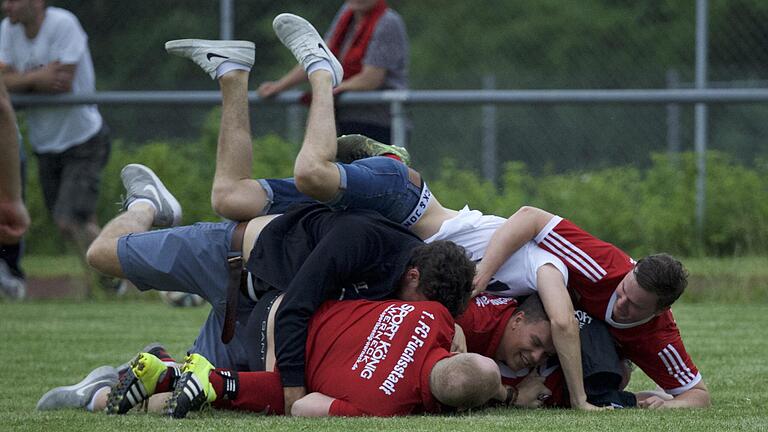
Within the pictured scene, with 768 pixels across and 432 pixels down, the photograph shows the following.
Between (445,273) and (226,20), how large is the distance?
555 cm

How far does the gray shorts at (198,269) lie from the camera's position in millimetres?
5359

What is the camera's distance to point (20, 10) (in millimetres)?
9094

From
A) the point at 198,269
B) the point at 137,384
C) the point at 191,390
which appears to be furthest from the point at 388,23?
the point at 191,390

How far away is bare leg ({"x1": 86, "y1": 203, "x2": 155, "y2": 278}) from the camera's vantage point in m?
5.75

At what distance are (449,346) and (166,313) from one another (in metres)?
4.08

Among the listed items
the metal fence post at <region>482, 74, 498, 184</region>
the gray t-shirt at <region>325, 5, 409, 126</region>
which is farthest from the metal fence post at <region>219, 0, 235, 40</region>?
the metal fence post at <region>482, 74, 498, 184</region>

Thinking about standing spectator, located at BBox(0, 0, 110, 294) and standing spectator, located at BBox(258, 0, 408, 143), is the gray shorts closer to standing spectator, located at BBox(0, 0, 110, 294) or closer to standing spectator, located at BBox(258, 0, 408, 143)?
standing spectator, located at BBox(258, 0, 408, 143)

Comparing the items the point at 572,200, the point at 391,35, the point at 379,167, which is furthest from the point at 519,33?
the point at 379,167

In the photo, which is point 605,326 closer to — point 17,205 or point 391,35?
point 17,205

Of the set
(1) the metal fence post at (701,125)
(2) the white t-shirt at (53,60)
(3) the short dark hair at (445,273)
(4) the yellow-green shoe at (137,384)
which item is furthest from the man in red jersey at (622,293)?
(2) the white t-shirt at (53,60)

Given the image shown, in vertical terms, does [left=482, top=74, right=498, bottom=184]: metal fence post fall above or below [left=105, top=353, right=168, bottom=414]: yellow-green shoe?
above

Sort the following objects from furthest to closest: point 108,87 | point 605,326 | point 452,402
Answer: point 108,87 < point 605,326 < point 452,402

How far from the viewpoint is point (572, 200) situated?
384 inches

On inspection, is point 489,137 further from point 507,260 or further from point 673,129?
point 507,260
